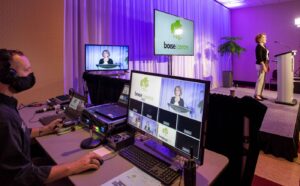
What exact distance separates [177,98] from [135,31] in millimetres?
3511

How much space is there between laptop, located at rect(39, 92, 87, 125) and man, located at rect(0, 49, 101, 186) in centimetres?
61

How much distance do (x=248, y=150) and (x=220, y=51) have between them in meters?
6.52

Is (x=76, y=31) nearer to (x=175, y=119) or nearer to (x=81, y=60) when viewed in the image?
(x=81, y=60)

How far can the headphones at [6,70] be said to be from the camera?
111 centimetres

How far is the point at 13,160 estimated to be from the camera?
3.03 feet

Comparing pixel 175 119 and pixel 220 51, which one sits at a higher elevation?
pixel 220 51

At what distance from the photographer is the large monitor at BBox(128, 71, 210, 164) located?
943mm

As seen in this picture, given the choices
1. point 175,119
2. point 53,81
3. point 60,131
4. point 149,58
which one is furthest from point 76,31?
point 175,119

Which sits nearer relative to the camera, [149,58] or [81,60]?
[81,60]

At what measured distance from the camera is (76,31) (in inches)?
129

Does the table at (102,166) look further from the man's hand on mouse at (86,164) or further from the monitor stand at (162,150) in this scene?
the monitor stand at (162,150)

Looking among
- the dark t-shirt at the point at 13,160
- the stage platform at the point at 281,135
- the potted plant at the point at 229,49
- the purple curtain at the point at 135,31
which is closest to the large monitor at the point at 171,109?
the dark t-shirt at the point at 13,160

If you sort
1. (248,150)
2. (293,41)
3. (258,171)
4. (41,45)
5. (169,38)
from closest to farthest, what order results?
(248,150) < (258,171) < (41,45) < (169,38) < (293,41)

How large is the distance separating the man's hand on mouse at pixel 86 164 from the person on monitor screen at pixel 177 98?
50 cm
